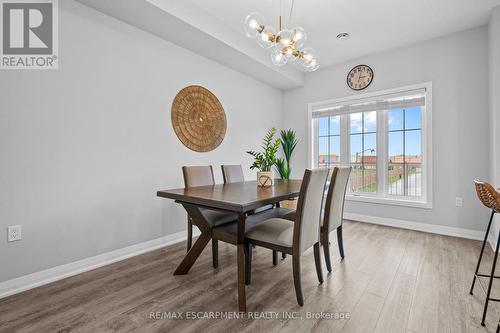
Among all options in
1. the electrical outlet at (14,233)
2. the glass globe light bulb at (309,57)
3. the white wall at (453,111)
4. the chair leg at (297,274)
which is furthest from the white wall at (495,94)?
the electrical outlet at (14,233)

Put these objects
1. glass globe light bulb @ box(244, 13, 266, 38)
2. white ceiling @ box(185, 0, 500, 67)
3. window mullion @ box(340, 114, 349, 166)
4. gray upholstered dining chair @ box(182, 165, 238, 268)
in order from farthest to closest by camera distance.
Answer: window mullion @ box(340, 114, 349, 166) < white ceiling @ box(185, 0, 500, 67) < gray upholstered dining chair @ box(182, 165, 238, 268) < glass globe light bulb @ box(244, 13, 266, 38)

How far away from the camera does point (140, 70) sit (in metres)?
2.59

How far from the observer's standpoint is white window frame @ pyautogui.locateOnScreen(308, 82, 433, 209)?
129 inches

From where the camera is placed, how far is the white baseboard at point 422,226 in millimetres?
2981

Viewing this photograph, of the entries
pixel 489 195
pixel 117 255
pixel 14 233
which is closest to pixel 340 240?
pixel 489 195

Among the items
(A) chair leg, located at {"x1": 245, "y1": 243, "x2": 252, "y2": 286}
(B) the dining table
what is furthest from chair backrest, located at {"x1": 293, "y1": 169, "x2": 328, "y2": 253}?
(A) chair leg, located at {"x1": 245, "y1": 243, "x2": 252, "y2": 286}

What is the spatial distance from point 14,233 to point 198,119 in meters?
2.12

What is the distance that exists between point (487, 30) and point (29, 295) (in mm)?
5379

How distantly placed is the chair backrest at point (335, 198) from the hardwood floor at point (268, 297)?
441 millimetres

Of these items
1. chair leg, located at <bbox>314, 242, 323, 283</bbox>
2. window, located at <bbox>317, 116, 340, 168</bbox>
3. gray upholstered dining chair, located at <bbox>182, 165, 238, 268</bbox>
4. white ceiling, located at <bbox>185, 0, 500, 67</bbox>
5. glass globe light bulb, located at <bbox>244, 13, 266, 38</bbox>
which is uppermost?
white ceiling, located at <bbox>185, 0, 500, 67</bbox>

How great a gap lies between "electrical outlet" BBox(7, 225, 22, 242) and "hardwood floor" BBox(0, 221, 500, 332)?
43 cm

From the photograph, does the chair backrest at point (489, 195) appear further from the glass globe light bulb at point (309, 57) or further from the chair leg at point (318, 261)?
the glass globe light bulb at point (309, 57)

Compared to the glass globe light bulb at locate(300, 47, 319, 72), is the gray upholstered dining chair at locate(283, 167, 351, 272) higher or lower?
lower

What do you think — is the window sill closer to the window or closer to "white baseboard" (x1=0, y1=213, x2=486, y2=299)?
"white baseboard" (x1=0, y1=213, x2=486, y2=299)
